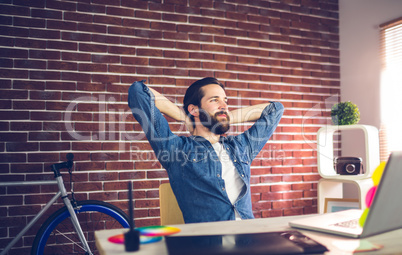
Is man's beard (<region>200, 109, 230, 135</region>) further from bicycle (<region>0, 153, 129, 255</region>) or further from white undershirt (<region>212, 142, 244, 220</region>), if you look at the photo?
bicycle (<region>0, 153, 129, 255</region>)

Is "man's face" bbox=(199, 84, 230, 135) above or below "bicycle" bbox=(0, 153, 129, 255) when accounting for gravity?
above

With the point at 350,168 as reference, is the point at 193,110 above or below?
above

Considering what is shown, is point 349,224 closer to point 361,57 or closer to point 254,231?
point 254,231

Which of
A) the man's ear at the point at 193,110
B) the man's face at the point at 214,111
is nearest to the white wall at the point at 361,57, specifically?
the man's face at the point at 214,111

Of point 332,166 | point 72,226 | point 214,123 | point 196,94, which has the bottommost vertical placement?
point 72,226

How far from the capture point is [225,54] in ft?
9.40

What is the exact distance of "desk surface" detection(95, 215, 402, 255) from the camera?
731 mm

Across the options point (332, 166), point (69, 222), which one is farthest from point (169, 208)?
point (332, 166)

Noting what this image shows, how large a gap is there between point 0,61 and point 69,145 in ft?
2.56

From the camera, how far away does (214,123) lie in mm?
1724

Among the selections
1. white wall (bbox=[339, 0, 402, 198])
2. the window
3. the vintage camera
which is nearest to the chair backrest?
the vintage camera

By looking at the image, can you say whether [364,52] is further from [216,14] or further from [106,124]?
[106,124]

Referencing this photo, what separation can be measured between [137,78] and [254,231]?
1947mm

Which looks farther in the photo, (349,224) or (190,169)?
(190,169)
